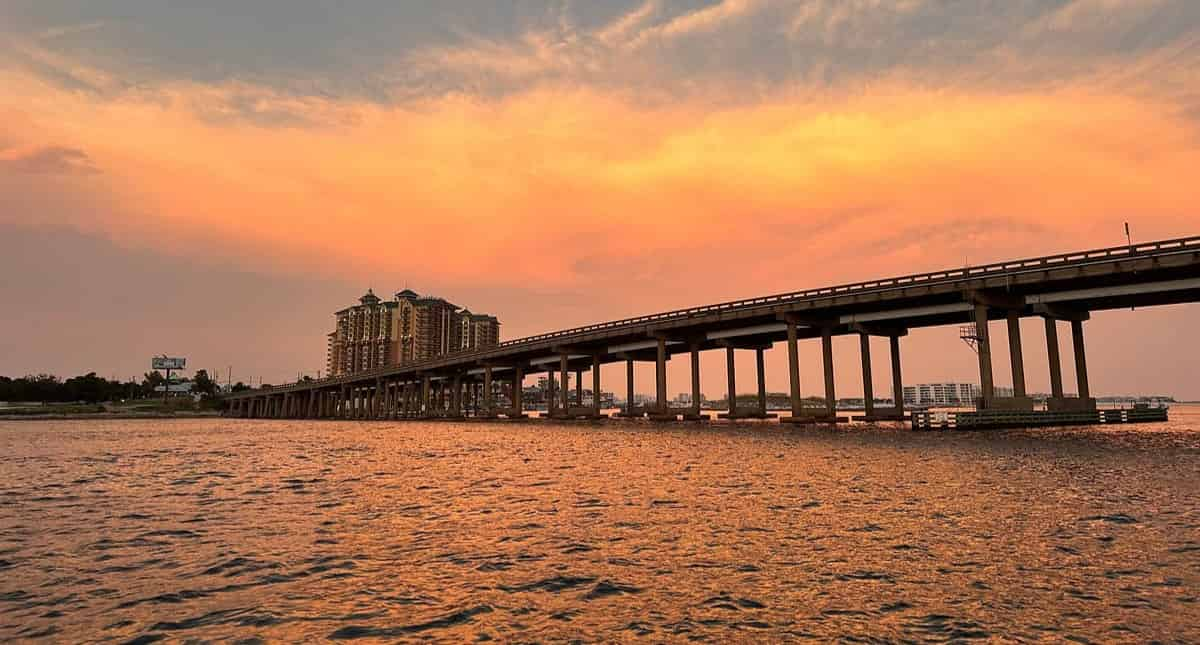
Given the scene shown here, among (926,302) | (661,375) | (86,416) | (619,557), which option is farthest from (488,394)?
(86,416)

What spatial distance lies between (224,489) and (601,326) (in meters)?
77.1

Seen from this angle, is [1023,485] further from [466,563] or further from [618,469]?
[466,563]

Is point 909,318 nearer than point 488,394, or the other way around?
point 909,318

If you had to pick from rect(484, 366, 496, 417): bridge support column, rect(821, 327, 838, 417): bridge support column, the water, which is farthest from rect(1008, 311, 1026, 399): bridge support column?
rect(484, 366, 496, 417): bridge support column

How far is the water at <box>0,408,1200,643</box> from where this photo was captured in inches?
343

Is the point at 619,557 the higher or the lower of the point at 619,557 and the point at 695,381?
the lower

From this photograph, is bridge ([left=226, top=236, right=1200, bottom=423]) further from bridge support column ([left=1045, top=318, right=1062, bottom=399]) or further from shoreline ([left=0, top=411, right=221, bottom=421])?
shoreline ([left=0, top=411, right=221, bottom=421])

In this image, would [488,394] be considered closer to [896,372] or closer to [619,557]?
[896,372]

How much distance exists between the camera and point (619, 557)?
12492 millimetres

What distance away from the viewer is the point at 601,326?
99.9 m

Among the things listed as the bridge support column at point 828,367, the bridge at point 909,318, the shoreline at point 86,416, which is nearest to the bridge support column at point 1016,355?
the bridge at point 909,318

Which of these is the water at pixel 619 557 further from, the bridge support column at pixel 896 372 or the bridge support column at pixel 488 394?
the bridge support column at pixel 488 394

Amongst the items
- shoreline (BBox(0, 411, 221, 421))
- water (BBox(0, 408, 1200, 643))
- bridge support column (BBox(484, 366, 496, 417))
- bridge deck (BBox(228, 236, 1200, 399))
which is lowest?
water (BBox(0, 408, 1200, 643))

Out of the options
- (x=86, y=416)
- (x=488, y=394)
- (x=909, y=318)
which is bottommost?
(x=86, y=416)
